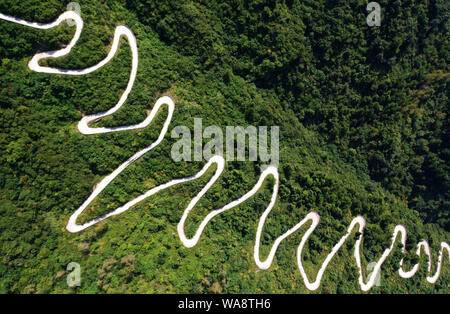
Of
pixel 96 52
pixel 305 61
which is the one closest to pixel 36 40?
pixel 96 52

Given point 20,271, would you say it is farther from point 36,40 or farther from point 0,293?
point 36,40
